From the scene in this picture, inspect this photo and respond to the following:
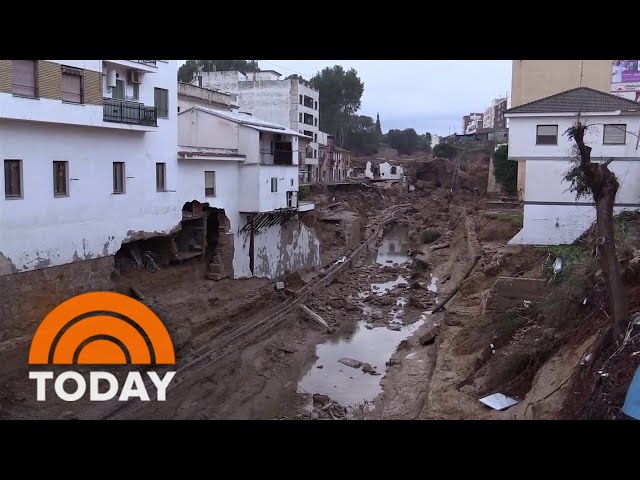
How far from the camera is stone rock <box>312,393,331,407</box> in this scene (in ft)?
45.9

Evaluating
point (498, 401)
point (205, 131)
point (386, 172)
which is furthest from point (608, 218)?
point (386, 172)

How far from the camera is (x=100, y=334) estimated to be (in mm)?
13125

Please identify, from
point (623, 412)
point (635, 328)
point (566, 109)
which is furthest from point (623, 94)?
point (623, 412)

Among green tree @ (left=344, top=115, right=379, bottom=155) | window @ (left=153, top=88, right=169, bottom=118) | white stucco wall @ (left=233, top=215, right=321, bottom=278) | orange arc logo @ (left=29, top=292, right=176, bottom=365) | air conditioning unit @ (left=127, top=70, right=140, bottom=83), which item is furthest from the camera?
green tree @ (left=344, top=115, right=379, bottom=155)

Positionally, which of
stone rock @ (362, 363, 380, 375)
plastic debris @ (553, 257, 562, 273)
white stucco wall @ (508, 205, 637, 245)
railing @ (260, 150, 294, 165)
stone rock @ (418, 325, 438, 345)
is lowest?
stone rock @ (362, 363, 380, 375)

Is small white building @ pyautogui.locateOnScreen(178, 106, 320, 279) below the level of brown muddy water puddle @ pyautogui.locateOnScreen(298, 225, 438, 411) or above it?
above

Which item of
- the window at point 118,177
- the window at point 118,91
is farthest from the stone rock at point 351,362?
the window at point 118,91

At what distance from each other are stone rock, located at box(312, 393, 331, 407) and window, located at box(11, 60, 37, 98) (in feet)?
28.7

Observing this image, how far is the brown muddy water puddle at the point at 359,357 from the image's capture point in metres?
14.8

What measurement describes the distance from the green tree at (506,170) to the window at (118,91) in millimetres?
23050

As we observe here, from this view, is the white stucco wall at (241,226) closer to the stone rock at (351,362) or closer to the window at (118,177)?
the window at (118,177)

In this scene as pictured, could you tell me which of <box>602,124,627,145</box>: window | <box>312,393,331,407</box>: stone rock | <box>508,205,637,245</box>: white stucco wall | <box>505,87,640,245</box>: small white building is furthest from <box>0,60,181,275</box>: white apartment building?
<box>602,124,627,145</box>: window

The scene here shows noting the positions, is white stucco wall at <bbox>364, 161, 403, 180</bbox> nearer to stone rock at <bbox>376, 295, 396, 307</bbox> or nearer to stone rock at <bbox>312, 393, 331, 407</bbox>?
stone rock at <bbox>376, 295, 396, 307</bbox>
